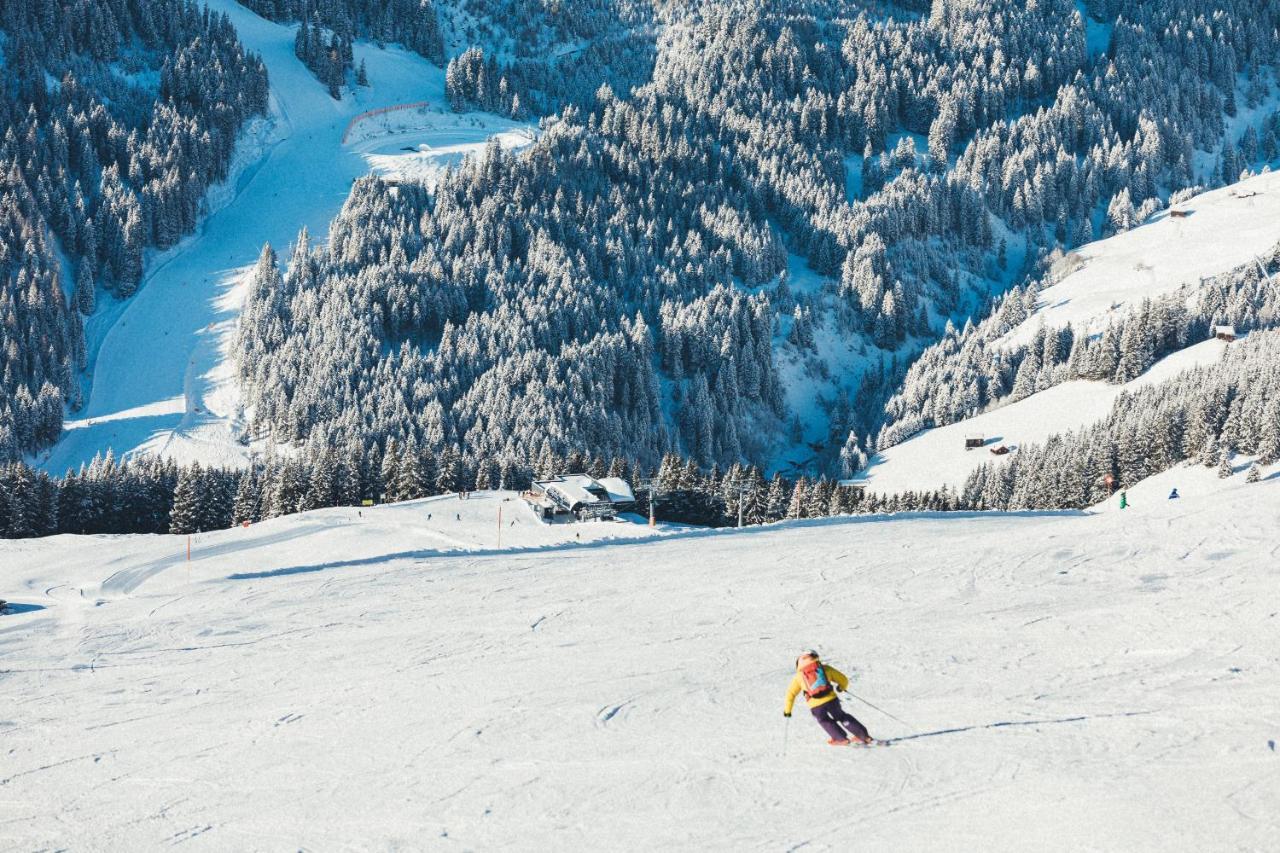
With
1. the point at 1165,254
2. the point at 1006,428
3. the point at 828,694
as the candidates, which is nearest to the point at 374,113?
the point at 1006,428

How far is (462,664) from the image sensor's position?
22.1 metres

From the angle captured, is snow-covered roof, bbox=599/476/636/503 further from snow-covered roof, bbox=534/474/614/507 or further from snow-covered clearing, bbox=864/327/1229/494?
snow-covered clearing, bbox=864/327/1229/494

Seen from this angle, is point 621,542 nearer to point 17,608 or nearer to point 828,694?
point 17,608

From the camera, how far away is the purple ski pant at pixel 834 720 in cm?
1573

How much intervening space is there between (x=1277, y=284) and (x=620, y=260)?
78132mm

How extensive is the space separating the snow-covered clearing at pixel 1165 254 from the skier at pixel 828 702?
403 ft

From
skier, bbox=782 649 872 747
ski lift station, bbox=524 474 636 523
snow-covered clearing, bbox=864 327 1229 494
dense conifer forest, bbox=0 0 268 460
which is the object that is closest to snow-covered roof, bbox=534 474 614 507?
ski lift station, bbox=524 474 636 523

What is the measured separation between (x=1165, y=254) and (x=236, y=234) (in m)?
127

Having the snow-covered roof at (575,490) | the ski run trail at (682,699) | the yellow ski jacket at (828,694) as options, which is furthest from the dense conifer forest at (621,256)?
the yellow ski jacket at (828,694)

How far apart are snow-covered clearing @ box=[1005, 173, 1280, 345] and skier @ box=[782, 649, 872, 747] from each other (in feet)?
403

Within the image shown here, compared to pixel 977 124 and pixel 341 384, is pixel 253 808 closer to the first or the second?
pixel 341 384

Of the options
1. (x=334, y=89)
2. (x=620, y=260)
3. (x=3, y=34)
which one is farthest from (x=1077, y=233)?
(x=3, y=34)

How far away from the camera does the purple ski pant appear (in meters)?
15.7

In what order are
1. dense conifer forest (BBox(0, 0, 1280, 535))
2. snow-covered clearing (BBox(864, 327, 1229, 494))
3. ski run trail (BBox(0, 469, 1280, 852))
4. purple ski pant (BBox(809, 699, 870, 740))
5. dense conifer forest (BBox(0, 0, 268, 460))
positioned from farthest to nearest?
dense conifer forest (BBox(0, 0, 268, 460)) → snow-covered clearing (BBox(864, 327, 1229, 494)) → dense conifer forest (BBox(0, 0, 1280, 535)) → purple ski pant (BBox(809, 699, 870, 740)) → ski run trail (BBox(0, 469, 1280, 852))
